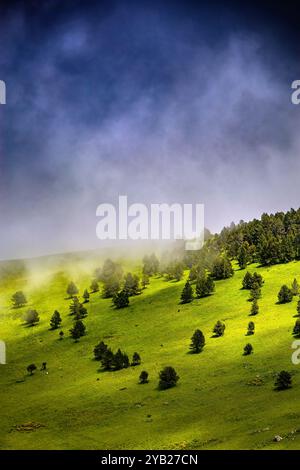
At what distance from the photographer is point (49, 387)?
130 metres

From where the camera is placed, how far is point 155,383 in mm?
119312

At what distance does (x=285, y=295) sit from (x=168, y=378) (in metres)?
60.1

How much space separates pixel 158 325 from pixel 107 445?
3273 inches

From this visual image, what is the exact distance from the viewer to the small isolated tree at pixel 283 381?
3878 inches

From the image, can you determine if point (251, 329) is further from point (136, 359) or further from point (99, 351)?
point (99, 351)

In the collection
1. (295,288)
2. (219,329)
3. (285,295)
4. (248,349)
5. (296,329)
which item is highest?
(295,288)

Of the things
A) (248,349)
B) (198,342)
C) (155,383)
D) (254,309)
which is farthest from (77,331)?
(248,349)

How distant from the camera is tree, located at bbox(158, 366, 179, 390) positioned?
377 feet

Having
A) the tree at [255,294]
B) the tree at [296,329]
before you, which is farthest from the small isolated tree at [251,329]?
the tree at [255,294]

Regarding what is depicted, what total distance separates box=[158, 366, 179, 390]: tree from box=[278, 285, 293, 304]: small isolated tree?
5768cm

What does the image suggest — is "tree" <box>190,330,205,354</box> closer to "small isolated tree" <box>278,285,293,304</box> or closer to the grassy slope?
the grassy slope

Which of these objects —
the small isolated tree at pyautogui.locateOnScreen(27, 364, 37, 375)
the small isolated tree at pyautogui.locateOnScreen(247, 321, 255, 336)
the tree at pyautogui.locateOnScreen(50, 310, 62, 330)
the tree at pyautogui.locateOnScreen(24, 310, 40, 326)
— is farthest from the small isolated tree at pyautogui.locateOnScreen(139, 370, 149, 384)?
the tree at pyautogui.locateOnScreen(24, 310, 40, 326)

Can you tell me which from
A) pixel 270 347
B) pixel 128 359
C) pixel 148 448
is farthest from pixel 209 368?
pixel 148 448

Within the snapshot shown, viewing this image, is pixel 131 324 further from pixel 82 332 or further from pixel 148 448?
pixel 148 448
